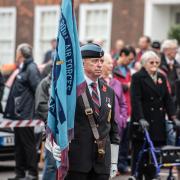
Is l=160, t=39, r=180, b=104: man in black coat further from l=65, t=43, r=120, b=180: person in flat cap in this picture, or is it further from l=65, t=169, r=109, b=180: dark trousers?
l=65, t=169, r=109, b=180: dark trousers

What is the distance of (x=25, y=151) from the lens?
44.2 feet

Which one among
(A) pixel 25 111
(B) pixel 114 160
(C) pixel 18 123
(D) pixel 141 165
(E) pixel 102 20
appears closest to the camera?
(B) pixel 114 160

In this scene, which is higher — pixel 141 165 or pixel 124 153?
pixel 141 165

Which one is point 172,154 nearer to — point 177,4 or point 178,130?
point 178,130

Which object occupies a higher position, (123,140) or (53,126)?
(53,126)

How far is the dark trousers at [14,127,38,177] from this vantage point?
44.0 feet

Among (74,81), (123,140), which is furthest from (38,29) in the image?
(74,81)

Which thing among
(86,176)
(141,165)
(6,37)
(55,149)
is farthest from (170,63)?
(6,37)

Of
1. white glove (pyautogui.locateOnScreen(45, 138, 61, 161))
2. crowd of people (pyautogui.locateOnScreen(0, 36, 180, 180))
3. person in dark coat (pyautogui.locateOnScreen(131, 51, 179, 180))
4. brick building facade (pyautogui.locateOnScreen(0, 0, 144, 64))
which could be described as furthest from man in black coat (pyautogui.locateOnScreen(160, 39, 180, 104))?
brick building facade (pyautogui.locateOnScreen(0, 0, 144, 64))

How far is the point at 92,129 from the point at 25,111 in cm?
558

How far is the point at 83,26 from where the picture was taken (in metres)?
27.0

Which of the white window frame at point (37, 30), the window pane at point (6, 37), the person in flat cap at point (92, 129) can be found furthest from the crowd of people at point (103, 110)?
the window pane at point (6, 37)

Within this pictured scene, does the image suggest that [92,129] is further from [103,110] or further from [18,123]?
[18,123]

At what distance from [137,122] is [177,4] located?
1299cm
